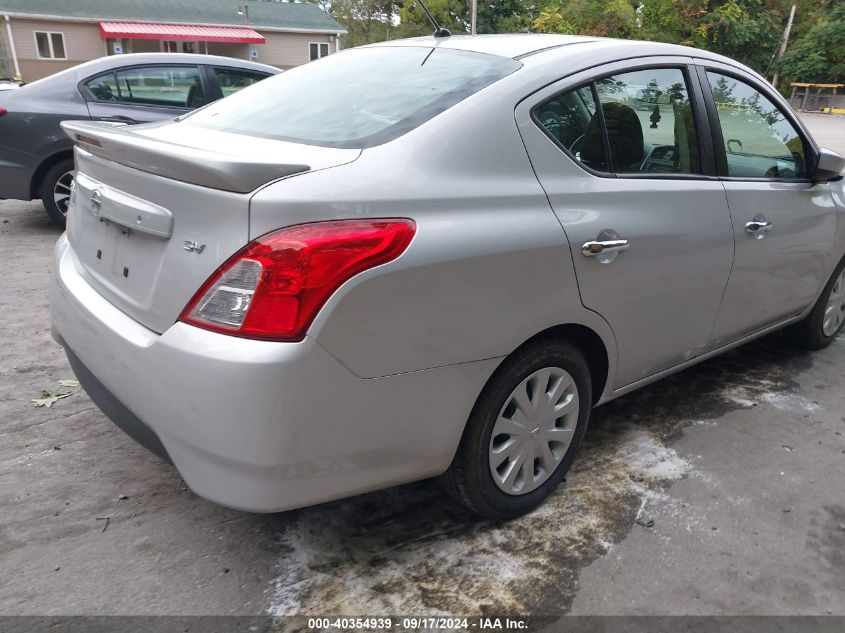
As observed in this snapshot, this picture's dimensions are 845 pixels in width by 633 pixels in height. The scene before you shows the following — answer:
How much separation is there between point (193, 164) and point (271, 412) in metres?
0.70

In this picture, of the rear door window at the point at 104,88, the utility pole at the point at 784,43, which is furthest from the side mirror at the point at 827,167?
the utility pole at the point at 784,43

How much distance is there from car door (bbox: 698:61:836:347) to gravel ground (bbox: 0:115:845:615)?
0.63m

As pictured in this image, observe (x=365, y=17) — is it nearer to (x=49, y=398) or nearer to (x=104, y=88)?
(x=104, y=88)

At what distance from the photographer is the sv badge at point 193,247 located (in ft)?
6.23

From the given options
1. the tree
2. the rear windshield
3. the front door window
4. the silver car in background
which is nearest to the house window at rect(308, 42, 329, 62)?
the tree

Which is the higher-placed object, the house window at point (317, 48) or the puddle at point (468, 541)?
the house window at point (317, 48)

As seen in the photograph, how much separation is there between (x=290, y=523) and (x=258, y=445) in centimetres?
81

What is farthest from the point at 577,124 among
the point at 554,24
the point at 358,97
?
the point at 554,24

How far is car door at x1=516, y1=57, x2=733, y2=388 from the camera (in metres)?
2.41

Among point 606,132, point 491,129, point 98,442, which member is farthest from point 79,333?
point 606,132

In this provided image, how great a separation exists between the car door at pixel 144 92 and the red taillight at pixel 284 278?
547cm

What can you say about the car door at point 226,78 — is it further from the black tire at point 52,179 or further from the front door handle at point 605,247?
the front door handle at point 605,247

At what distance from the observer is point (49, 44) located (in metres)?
31.5

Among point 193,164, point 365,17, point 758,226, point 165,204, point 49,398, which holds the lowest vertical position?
point 49,398
